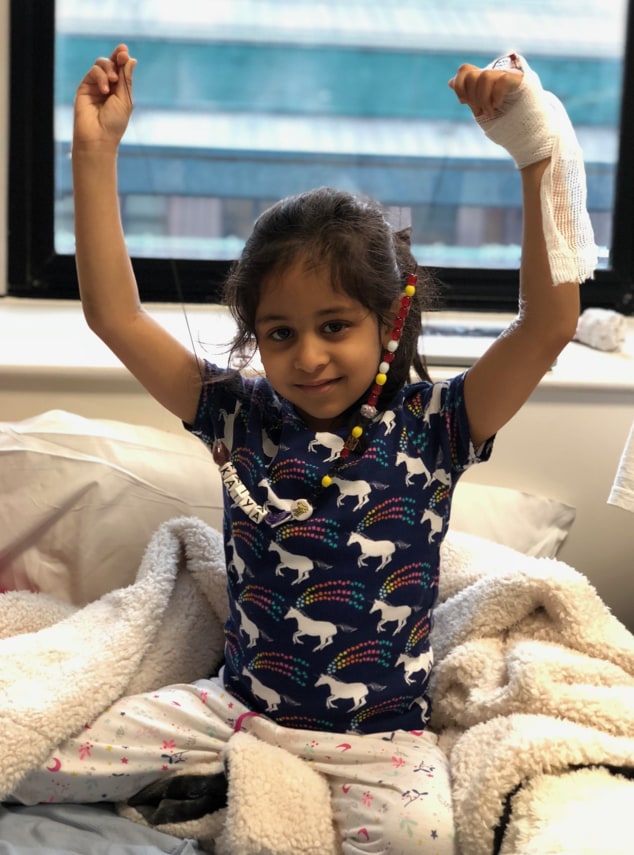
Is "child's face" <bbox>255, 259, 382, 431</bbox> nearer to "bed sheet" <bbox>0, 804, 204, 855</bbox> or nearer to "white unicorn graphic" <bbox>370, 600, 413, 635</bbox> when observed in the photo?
"white unicorn graphic" <bbox>370, 600, 413, 635</bbox>

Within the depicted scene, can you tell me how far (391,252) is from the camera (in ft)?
3.20

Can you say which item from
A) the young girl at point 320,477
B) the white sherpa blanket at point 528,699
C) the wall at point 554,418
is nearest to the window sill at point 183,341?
the wall at point 554,418

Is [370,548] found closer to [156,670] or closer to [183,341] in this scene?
[156,670]

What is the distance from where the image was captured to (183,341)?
134cm

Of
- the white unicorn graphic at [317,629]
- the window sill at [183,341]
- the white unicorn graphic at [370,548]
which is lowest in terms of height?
the white unicorn graphic at [317,629]

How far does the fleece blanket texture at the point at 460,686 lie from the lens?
905mm

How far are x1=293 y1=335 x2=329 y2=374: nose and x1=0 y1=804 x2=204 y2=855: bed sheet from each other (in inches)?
17.6

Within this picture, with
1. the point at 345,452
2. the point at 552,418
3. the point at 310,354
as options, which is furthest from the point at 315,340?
the point at 552,418

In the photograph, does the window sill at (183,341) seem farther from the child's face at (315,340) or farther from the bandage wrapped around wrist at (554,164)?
the bandage wrapped around wrist at (554,164)

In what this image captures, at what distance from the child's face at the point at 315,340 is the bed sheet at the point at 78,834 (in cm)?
42

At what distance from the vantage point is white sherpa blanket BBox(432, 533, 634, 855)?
886mm

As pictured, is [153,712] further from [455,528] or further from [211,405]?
[455,528]

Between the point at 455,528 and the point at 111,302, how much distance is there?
0.53m

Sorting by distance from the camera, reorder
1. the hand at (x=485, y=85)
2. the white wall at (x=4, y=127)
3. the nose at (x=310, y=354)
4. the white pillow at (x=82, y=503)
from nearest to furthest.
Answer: the hand at (x=485, y=85) → the nose at (x=310, y=354) → the white pillow at (x=82, y=503) → the white wall at (x=4, y=127)
